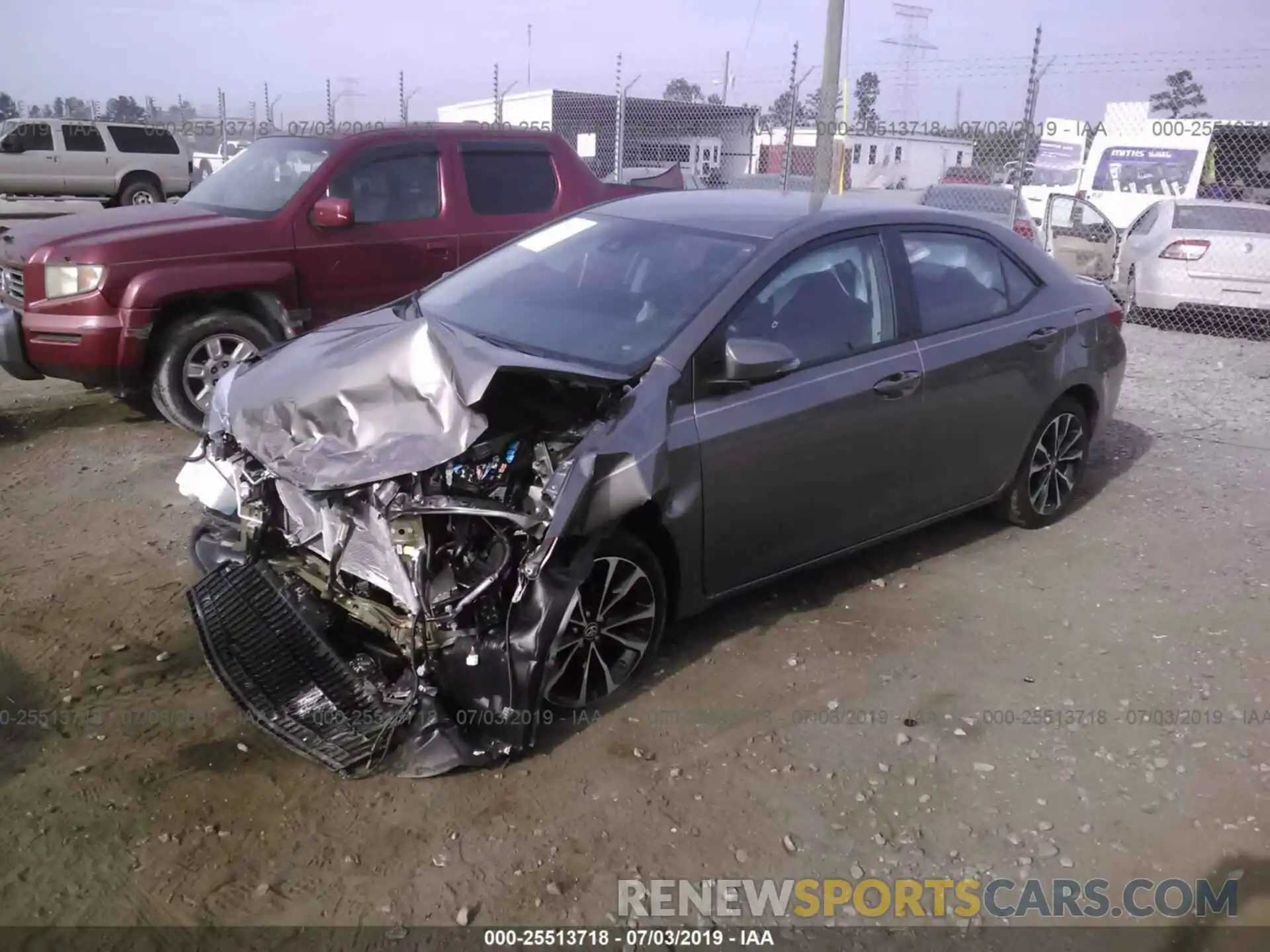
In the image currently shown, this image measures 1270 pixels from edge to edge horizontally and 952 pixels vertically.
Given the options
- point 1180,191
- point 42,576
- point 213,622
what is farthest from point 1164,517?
point 1180,191

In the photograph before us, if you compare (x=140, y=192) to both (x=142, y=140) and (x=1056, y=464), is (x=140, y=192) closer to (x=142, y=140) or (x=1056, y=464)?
(x=142, y=140)

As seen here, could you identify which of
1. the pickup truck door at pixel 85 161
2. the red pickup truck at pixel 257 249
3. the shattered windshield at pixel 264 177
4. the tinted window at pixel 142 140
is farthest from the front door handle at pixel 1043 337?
the pickup truck door at pixel 85 161

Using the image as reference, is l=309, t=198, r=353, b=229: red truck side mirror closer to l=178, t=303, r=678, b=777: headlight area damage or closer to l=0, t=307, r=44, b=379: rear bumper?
l=0, t=307, r=44, b=379: rear bumper

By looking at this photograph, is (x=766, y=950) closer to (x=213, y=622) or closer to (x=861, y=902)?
(x=861, y=902)

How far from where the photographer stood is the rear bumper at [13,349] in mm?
6184

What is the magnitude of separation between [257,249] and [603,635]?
167 inches

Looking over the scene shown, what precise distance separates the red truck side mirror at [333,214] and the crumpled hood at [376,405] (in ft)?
10.4

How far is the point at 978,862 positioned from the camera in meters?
3.05

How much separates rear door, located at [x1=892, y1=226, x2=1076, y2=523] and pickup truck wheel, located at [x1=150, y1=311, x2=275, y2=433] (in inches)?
161

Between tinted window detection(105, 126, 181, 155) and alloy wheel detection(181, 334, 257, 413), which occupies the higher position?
tinted window detection(105, 126, 181, 155)

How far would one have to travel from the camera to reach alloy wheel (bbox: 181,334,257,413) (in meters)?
6.38

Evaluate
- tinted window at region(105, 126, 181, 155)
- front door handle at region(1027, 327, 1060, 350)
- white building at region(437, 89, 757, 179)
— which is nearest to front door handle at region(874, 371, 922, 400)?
front door handle at region(1027, 327, 1060, 350)

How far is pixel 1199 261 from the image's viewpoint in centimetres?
1081

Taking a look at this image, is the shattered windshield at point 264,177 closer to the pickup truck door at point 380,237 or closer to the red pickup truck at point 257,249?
the red pickup truck at point 257,249
